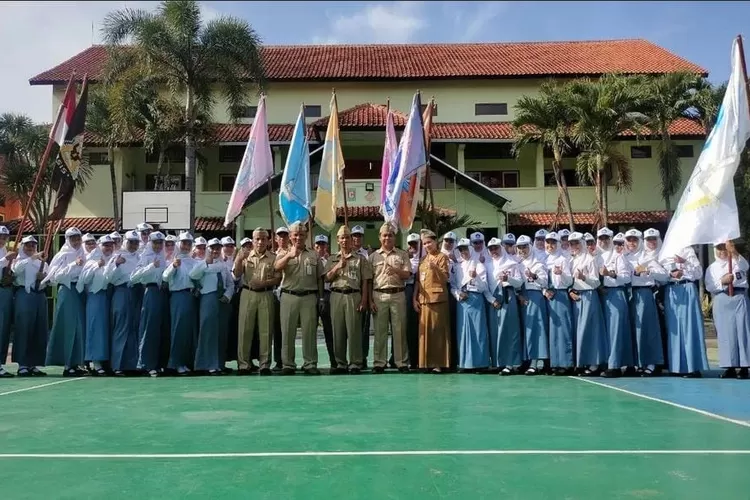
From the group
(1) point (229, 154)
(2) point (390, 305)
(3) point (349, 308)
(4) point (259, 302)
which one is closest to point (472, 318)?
(2) point (390, 305)

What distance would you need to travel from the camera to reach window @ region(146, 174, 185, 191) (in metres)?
27.7

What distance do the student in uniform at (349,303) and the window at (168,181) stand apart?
1983 centimetres

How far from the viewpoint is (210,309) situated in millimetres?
9273

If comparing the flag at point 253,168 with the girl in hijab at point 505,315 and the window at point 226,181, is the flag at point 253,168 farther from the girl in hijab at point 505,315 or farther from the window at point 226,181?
the window at point 226,181

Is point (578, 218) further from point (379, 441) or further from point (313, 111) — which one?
point (379, 441)

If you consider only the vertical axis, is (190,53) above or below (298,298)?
above

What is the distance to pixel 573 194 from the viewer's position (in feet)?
87.9

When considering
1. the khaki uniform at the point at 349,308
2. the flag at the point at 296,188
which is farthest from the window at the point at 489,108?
the khaki uniform at the point at 349,308

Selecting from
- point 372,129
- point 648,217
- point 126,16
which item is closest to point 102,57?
point 126,16

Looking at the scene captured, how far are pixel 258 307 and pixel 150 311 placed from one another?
1484mm

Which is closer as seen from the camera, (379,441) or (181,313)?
(379,441)

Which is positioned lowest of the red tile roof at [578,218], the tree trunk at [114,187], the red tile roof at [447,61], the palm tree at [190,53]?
the red tile roof at [578,218]

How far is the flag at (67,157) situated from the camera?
9.93 meters

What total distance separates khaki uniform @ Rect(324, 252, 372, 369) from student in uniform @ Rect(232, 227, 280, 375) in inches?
33.3
